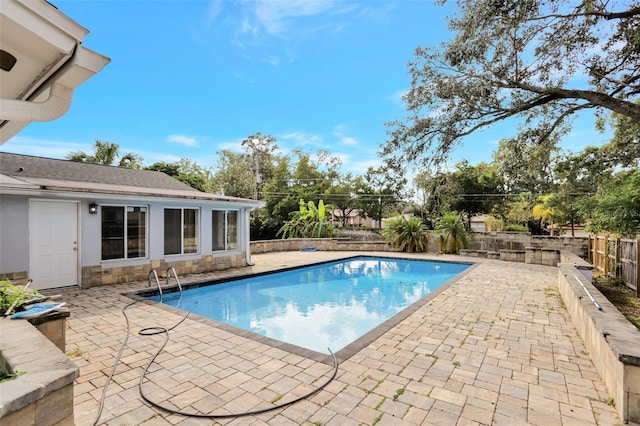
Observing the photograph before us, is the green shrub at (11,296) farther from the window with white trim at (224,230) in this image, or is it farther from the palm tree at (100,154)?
the palm tree at (100,154)

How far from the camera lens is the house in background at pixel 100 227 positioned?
23.5ft

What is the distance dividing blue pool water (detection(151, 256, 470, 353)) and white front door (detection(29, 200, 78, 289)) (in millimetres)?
2426

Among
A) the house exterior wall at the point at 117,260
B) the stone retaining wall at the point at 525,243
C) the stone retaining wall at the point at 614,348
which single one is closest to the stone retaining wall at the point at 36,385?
the stone retaining wall at the point at 614,348

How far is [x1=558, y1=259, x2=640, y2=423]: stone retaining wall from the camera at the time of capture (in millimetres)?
2832

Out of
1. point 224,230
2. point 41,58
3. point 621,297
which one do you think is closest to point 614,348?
point 41,58

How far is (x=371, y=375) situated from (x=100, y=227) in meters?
8.29

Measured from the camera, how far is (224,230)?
11820 millimetres

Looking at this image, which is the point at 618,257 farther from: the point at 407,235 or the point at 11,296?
the point at 11,296

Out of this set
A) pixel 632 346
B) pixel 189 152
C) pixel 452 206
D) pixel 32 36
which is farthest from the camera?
pixel 189 152

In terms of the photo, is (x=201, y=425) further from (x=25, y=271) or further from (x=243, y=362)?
(x=25, y=271)

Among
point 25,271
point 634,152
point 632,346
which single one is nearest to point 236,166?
point 25,271

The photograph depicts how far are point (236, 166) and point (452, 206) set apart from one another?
20137 millimetres

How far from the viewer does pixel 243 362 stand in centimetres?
411

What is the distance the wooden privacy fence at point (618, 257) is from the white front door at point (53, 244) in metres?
14.1
